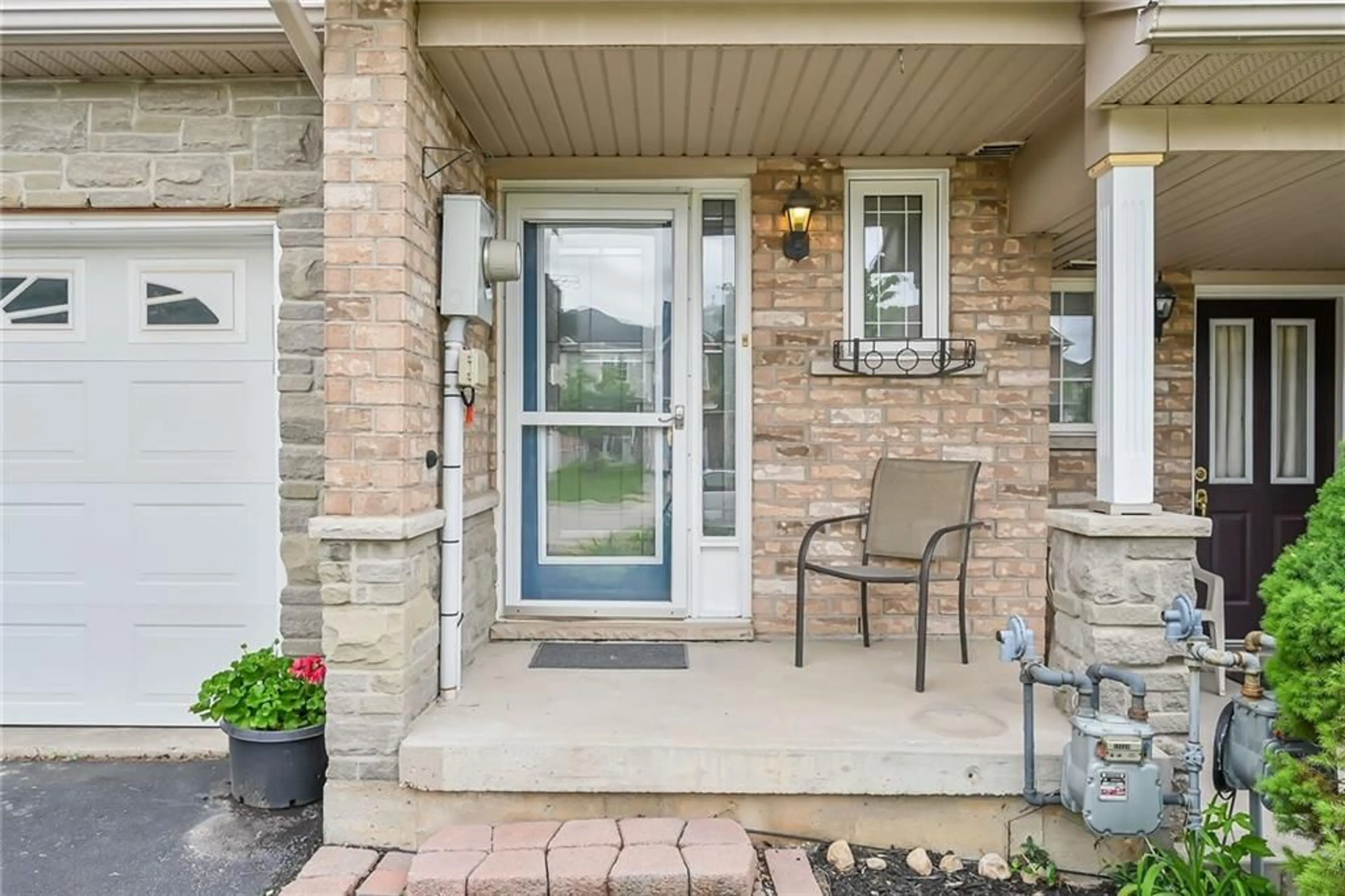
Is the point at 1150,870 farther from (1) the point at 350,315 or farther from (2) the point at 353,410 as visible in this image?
(1) the point at 350,315

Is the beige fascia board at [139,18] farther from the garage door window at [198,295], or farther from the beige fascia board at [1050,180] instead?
the beige fascia board at [1050,180]

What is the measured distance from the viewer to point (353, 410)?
2385 mm

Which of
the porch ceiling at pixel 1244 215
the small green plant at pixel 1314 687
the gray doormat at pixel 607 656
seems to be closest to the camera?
the small green plant at pixel 1314 687

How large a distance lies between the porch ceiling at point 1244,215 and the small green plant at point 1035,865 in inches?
86.5

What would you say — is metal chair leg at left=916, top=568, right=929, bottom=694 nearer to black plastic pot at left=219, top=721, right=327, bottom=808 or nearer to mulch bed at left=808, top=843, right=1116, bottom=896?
mulch bed at left=808, top=843, right=1116, bottom=896

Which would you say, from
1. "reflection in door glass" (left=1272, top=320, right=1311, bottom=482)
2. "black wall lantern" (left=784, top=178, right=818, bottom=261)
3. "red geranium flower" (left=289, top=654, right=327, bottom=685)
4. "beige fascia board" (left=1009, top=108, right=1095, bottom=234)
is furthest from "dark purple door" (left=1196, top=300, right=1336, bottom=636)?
"red geranium flower" (left=289, top=654, right=327, bottom=685)

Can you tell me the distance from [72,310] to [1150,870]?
4145 mm

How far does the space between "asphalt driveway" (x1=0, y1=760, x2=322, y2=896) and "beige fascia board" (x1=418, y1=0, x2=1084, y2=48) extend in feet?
8.49

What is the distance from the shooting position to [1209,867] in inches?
84.4

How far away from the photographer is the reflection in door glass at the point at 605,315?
357cm

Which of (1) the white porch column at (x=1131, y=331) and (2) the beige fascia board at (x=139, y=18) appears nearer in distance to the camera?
(1) the white porch column at (x=1131, y=331)

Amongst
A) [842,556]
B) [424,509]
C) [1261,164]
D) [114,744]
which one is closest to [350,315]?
[424,509]

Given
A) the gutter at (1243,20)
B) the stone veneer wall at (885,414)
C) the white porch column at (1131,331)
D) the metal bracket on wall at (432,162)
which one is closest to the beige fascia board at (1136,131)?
the white porch column at (1131,331)

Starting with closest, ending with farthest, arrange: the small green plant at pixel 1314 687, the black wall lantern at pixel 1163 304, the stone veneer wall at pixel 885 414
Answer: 1. the small green plant at pixel 1314 687
2. the stone veneer wall at pixel 885 414
3. the black wall lantern at pixel 1163 304
